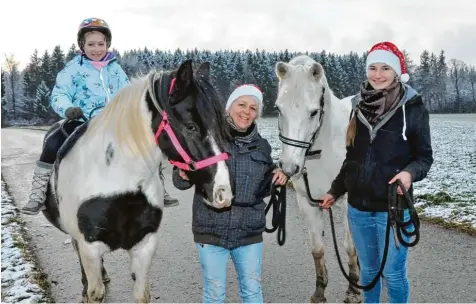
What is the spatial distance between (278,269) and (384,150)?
2586mm

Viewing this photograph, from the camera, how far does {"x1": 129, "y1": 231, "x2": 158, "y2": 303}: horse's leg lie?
3.21m

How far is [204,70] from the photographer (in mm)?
2869

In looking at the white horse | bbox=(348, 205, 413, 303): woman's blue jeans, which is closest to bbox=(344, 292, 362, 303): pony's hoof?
the white horse

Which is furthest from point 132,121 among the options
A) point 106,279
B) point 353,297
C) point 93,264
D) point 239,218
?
point 353,297

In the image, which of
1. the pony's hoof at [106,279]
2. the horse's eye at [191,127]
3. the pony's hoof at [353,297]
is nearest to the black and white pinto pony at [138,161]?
the horse's eye at [191,127]

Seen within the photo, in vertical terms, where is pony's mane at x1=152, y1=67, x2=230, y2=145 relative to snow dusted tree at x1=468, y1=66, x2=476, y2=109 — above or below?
below

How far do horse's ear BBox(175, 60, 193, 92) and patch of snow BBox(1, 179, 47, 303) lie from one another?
9.53 feet

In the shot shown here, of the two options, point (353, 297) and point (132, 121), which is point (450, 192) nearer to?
point (353, 297)

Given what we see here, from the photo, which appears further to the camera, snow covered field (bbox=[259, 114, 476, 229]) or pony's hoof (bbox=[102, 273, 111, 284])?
snow covered field (bbox=[259, 114, 476, 229])

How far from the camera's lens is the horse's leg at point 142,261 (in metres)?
3.21

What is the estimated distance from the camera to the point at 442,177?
10477 mm

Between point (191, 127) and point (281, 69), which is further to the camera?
point (281, 69)

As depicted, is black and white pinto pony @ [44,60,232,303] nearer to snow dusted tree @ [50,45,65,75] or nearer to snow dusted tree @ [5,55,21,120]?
snow dusted tree @ [50,45,65,75]

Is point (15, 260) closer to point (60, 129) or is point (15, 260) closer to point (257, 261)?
point (60, 129)
